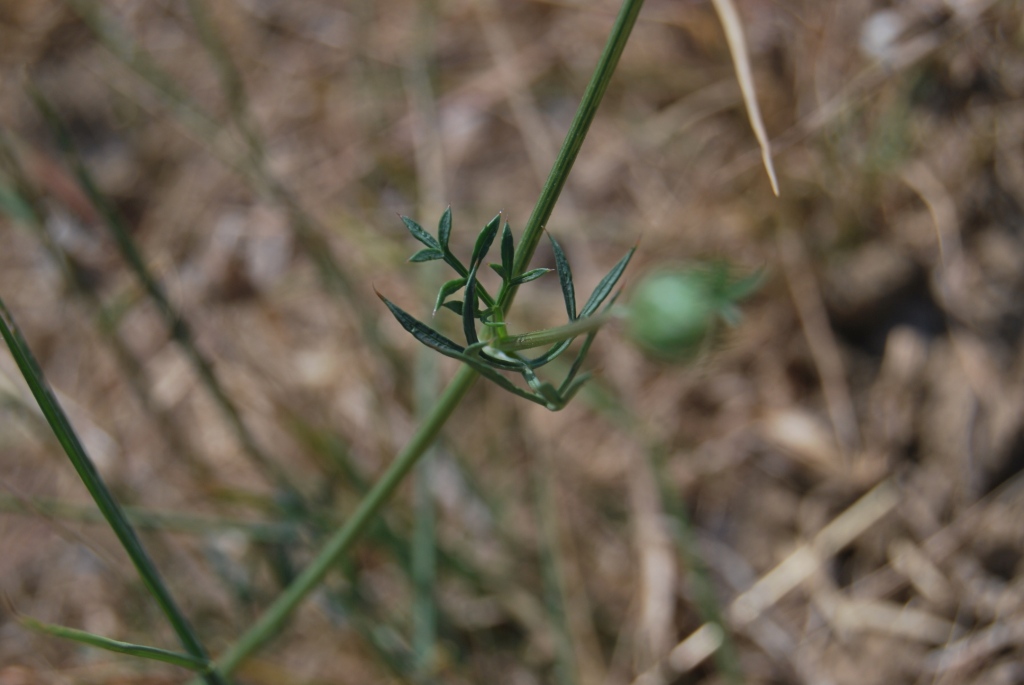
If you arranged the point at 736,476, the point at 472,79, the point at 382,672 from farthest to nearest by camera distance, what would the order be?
the point at 472,79 < the point at 736,476 < the point at 382,672

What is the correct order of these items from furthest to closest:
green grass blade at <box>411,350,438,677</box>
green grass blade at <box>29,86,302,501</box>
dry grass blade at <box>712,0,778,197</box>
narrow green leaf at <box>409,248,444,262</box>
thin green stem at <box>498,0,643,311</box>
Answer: green grass blade at <box>411,350,438,677</box> → green grass blade at <box>29,86,302,501</box> → dry grass blade at <box>712,0,778,197</box> → narrow green leaf at <box>409,248,444,262</box> → thin green stem at <box>498,0,643,311</box>

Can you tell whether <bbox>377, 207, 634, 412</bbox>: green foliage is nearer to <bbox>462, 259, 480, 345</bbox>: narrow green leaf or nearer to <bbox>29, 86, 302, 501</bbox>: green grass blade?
<bbox>462, 259, 480, 345</bbox>: narrow green leaf

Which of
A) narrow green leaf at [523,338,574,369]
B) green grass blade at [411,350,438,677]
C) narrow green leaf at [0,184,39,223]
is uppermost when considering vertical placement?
narrow green leaf at [0,184,39,223]

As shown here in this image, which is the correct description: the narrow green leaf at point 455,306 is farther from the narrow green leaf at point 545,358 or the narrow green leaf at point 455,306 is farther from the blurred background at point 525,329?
the blurred background at point 525,329

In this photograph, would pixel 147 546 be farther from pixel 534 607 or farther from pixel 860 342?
pixel 860 342

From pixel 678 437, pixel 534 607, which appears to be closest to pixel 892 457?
pixel 678 437

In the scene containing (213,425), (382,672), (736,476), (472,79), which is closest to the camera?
(382,672)

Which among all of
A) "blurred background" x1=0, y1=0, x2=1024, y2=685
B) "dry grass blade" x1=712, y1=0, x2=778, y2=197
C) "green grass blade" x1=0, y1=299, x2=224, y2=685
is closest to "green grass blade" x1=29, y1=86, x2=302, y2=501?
"blurred background" x1=0, y1=0, x2=1024, y2=685
